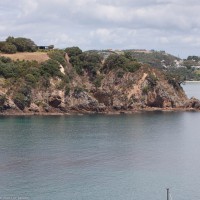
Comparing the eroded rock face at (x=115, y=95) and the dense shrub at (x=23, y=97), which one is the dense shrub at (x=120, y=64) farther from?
the dense shrub at (x=23, y=97)

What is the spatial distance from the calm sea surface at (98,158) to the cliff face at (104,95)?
30.4 feet

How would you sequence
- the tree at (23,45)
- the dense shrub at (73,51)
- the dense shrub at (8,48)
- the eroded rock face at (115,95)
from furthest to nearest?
1. the dense shrub at (73,51)
2. the tree at (23,45)
3. the dense shrub at (8,48)
4. the eroded rock face at (115,95)

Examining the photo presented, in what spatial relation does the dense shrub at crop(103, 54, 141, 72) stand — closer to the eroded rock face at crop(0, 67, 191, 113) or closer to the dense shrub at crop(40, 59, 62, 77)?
the eroded rock face at crop(0, 67, 191, 113)

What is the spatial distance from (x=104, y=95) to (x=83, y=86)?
20.3 ft

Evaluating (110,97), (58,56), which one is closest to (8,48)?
(58,56)

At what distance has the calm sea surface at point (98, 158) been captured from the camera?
5709 cm

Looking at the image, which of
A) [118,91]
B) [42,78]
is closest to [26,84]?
[42,78]

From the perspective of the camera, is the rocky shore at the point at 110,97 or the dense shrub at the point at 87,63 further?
the dense shrub at the point at 87,63

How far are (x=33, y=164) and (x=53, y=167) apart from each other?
3.08 metres

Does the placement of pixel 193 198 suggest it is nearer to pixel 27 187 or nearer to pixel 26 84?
pixel 27 187

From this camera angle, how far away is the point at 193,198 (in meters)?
54.5

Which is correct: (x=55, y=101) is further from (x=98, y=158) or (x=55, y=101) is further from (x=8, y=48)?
(x=98, y=158)

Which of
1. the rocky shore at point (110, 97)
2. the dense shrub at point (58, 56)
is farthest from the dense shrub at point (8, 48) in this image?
the rocky shore at point (110, 97)

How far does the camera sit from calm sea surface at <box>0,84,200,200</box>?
5709cm
